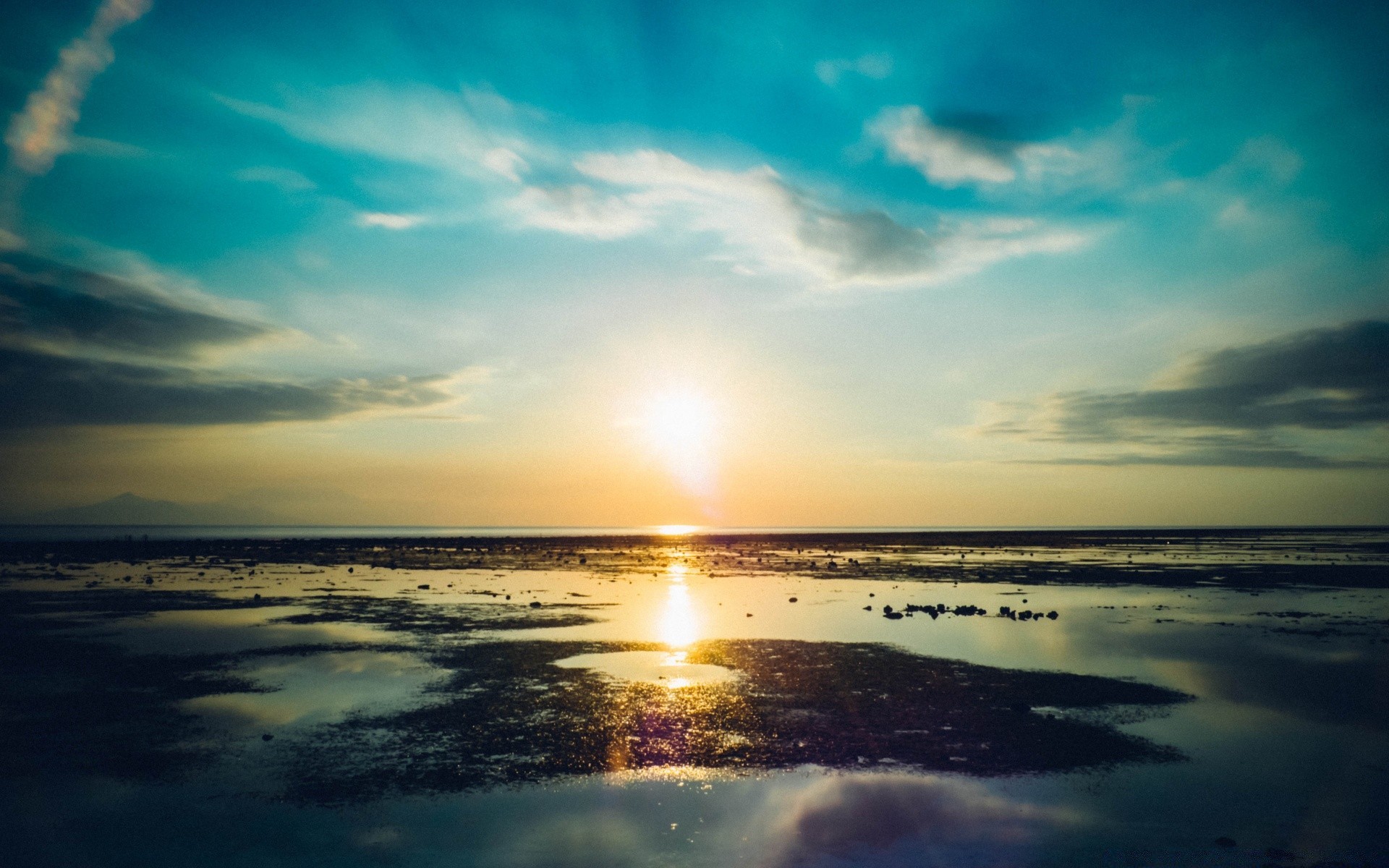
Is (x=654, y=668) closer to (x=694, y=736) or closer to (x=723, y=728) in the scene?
(x=723, y=728)

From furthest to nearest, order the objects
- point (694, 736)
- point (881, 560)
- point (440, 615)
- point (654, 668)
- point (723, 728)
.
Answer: point (881, 560) → point (440, 615) → point (654, 668) → point (723, 728) → point (694, 736)

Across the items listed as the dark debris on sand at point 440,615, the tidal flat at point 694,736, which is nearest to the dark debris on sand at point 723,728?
the tidal flat at point 694,736

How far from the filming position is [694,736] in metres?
12.5

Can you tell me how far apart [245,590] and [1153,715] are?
40033mm

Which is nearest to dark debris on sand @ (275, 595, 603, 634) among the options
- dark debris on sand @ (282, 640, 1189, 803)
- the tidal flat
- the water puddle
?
the tidal flat

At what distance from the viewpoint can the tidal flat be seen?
27.9 ft

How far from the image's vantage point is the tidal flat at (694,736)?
852cm

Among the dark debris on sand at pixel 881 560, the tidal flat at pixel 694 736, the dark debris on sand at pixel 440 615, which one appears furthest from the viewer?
the dark debris on sand at pixel 881 560

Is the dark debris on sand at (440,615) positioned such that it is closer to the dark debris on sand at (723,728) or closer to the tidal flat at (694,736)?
the tidal flat at (694,736)

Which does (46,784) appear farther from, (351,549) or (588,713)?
(351,549)

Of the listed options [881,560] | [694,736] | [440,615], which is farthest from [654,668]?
[881,560]

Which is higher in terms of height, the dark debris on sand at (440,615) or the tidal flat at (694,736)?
the tidal flat at (694,736)

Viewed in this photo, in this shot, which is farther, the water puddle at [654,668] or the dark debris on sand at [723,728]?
the water puddle at [654,668]

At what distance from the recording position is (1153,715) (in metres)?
13.9
